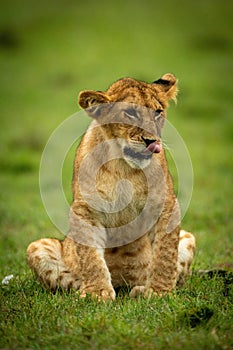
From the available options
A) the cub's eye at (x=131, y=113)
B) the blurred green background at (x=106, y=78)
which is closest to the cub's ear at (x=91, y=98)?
the cub's eye at (x=131, y=113)

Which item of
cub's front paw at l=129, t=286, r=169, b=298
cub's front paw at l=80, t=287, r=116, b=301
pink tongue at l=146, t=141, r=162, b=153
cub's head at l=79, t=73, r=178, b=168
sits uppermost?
cub's head at l=79, t=73, r=178, b=168

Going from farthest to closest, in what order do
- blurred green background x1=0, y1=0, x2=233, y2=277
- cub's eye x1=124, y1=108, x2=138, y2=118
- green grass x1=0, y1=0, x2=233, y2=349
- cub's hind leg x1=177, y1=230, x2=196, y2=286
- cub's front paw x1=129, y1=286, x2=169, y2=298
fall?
blurred green background x1=0, y1=0, x2=233, y2=277 < cub's hind leg x1=177, y1=230, x2=196, y2=286 < cub's front paw x1=129, y1=286, x2=169, y2=298 < cub's eye x1=124, y1=108, x2=138, y2=118 < green grass x1=0, y1=0, x2=233, y2=349

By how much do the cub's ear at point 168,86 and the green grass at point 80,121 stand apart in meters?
1.64

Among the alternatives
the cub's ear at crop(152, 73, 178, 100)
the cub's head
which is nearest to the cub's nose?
the cub's head

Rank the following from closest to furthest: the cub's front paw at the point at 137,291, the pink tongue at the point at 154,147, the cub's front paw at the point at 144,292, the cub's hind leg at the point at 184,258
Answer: the pink tongue at the point at 154,147 < the cub's front paw at the point at 144,292 < the cub's front paw at the point at 137,291 < the cub's hind leg at the point at 184,258

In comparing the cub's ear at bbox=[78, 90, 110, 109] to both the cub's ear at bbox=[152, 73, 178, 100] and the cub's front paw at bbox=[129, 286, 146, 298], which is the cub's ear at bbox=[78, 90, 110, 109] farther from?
the cub's front paw at bbox=[129, 286, 146, 298]

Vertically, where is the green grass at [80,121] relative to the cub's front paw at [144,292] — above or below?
above

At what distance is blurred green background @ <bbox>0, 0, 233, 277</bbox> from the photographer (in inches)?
390

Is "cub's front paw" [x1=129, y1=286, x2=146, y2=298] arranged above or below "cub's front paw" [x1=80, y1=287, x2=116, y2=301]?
below

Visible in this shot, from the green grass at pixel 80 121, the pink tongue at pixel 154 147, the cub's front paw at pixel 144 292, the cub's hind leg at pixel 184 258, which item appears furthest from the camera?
the cub's hind leg at pixel 184 258

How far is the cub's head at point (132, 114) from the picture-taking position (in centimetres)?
537

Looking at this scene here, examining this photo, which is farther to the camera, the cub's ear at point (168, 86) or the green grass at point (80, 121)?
the cub's ear at point (168, 86)

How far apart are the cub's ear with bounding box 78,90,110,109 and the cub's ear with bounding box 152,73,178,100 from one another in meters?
0.59

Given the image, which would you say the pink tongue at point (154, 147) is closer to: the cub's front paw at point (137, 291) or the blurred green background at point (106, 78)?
the cub's front paw at point (137, 291)
